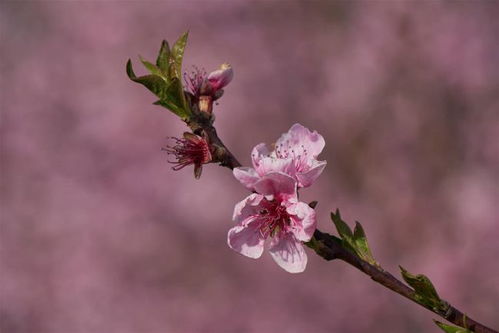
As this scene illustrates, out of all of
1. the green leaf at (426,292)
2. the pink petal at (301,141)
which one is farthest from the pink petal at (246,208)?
the green leaf at (426,292)

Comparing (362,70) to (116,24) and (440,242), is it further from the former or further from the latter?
(116,24)

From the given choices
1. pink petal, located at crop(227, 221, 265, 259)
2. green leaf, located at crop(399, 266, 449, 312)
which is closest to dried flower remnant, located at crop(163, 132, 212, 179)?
pink petal, located at crop(227, 221, 265, 259)

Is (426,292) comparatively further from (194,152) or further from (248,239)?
(194,152)

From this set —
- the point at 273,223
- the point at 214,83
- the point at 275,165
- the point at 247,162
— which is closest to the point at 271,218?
the point at 273,223

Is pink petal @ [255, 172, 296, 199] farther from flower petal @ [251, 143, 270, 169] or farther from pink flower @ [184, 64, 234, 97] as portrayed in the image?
pink flower @ [184, 64, 234, 97]

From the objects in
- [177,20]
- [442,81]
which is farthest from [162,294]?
[442,81]
